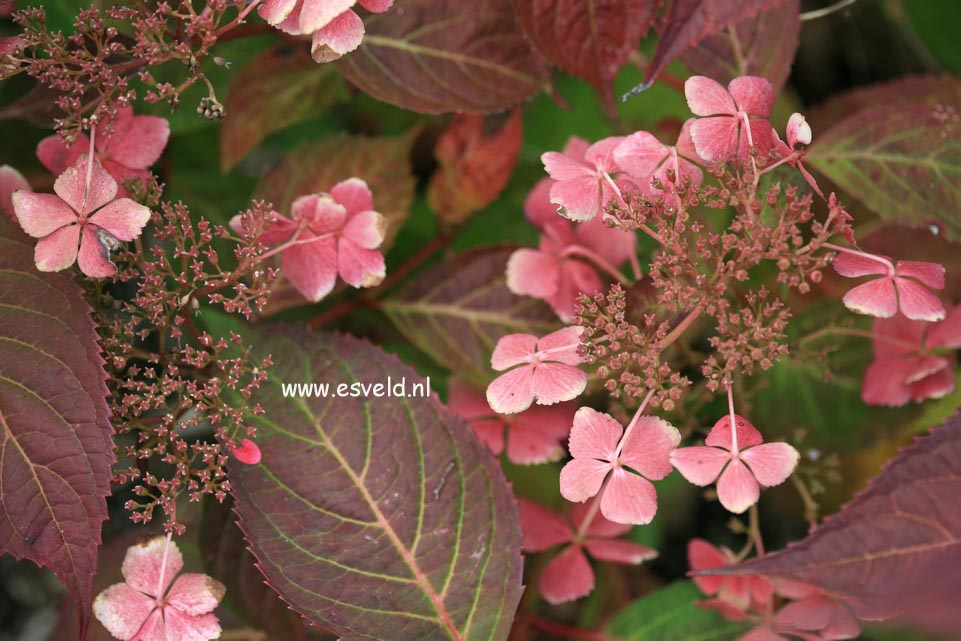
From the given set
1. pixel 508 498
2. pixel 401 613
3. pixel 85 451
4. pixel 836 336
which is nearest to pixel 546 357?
pixel 508 498

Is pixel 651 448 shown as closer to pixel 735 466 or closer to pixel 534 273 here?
pixel 735 466

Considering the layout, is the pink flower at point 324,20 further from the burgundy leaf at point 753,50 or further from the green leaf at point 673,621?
the green leaf at point 673,621

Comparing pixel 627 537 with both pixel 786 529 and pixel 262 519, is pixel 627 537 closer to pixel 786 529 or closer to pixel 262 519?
pixel 786 529

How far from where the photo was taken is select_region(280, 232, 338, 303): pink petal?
0.93 m

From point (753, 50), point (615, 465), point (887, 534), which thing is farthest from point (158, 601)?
point (753, 50)

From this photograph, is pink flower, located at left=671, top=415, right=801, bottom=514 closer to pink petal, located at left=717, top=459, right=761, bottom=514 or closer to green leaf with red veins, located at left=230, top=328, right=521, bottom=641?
pink petal, located at left=717, top=459, right=761, bottom=514

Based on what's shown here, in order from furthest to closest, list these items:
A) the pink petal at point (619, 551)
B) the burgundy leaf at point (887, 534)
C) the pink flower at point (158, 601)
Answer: the pink petal at point (619, 551), the pink flower at point (158, 601), the burgundy leaf at point (887, 534)

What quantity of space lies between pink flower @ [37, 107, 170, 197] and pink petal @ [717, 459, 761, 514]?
637 mm

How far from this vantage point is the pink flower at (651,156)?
2.72 ft

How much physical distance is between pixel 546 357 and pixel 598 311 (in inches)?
2.6

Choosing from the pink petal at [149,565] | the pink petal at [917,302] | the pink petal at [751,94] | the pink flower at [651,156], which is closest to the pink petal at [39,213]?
the pink petal at [149,565]

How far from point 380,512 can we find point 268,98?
1.97 ft

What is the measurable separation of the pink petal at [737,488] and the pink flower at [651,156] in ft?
0.88

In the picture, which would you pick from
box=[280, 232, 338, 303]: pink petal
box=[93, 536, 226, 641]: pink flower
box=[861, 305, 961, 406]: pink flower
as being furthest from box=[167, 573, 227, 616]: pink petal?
box=[861, 305, 961, 406]: pink flower
